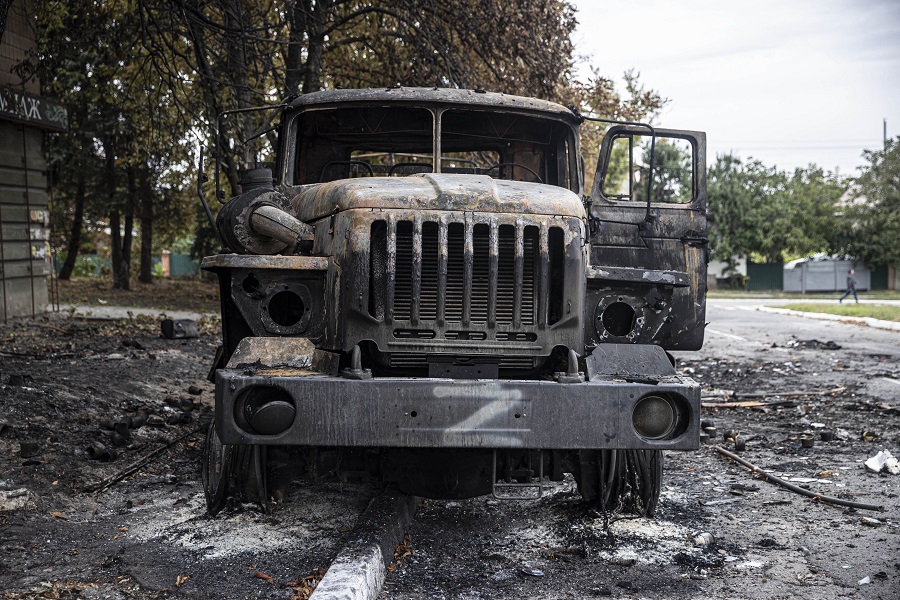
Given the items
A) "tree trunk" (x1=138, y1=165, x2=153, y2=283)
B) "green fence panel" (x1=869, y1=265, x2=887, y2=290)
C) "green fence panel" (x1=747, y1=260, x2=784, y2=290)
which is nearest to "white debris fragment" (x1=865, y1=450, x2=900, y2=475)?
"tree trunk" (x1=138, y1=165, x2=153, y2=283)

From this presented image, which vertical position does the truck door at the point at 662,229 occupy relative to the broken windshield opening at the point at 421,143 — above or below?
below

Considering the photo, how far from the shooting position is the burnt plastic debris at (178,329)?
1385 cm

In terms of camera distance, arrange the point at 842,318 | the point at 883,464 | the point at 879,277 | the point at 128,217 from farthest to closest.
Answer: the point at 879,277, the point at 128,217, the point at 842,318, the point at 883,464

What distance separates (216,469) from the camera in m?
4.90

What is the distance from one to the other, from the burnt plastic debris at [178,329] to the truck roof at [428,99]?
8.55m

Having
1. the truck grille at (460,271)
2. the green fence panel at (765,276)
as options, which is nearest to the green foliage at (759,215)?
the green fence panel at (765,276)

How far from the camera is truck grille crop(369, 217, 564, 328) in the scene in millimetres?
4461

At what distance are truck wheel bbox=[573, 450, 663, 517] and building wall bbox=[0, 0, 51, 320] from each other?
41.3ft

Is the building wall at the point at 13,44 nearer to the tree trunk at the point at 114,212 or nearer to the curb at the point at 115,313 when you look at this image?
the curb at the point at 115,313

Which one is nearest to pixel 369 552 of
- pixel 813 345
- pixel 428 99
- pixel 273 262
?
pixel 273 262

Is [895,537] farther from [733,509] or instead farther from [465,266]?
[465,266]

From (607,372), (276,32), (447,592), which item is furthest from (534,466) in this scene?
(276,32)

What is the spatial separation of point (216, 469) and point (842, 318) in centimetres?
2111

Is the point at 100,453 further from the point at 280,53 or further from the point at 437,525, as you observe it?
the point at 280,53
